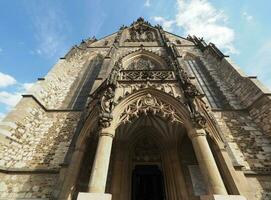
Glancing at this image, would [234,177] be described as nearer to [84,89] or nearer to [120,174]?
[120,174]

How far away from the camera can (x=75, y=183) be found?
5.32 metres

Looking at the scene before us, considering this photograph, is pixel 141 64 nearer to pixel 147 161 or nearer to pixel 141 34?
pixel 141 34

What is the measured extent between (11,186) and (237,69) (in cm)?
1221

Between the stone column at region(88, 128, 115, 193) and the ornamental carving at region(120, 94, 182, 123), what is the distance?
2.86 ft

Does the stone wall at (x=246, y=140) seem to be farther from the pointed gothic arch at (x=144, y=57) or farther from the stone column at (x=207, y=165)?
the pointed gothic arch at (x=144, y=57)

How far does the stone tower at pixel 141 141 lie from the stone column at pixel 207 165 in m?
0.02

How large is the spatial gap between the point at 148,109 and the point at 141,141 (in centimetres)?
255

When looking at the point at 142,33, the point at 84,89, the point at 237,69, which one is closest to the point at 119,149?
the point at 84,89

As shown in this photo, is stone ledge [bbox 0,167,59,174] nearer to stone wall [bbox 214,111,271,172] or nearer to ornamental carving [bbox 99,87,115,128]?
ornamental carving [bbox 99,87,115,128]

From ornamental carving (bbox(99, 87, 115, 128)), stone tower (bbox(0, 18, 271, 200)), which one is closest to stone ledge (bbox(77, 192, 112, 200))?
stone tower (bbox(0, 18, 271, 200))

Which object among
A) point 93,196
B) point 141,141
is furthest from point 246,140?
point 93,196

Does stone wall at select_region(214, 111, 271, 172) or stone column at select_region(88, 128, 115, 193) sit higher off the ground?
stone wall at select_region(214, 111, 271, 172)

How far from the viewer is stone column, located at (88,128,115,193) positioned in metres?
4.14

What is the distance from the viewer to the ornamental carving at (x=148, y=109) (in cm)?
584
